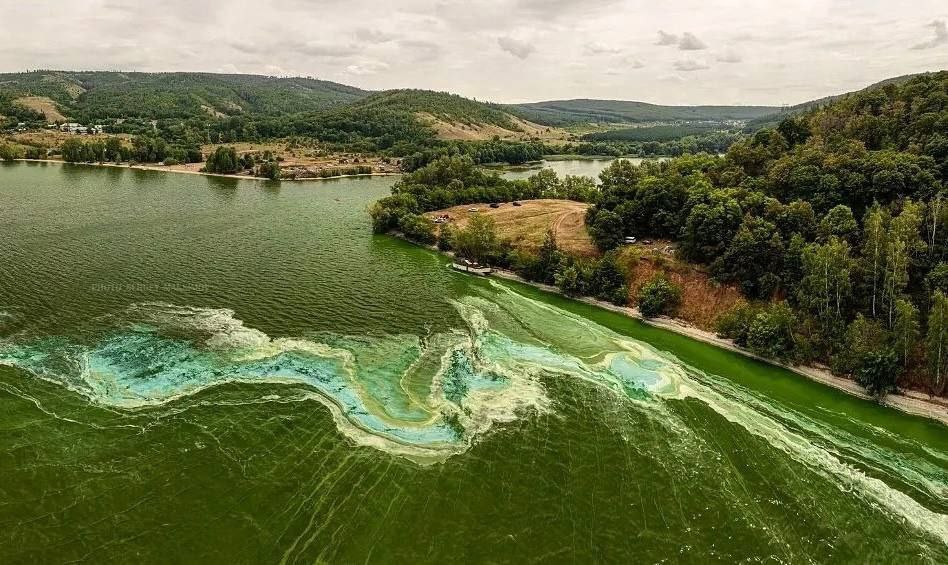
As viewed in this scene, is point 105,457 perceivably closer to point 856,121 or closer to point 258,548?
point 258,548

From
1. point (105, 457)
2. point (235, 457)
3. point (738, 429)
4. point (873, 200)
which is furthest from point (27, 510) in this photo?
point (873, 200)

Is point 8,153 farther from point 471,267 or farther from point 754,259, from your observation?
point 754,259

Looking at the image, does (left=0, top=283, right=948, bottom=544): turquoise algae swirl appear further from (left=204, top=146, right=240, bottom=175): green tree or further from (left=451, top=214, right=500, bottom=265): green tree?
(left=204, top=146, right=240, bottom=175): green tree

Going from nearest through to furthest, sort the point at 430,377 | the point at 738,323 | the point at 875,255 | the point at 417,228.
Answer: the point at 430,377 < the point at 875,255 < the point at 738,323 < the point at 417,228

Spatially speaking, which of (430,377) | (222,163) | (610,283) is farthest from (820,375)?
(222,163)

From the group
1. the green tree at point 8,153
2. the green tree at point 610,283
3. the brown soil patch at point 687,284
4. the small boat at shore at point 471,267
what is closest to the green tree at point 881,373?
the brown soil patch at point 687,284

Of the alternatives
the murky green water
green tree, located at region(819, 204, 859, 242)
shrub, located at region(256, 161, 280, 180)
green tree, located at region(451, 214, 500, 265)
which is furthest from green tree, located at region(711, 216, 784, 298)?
shrub, located at region(256, 161, 280, 180)
